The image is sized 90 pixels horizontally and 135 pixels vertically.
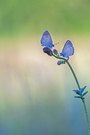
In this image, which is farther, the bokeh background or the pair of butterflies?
the bokeh background

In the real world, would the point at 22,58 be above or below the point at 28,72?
above

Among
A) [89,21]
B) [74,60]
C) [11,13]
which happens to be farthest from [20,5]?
[74,60]

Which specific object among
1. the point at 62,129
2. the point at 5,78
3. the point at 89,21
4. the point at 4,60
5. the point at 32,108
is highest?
the point at 89,21

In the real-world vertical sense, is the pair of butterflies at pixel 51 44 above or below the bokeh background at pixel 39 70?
below

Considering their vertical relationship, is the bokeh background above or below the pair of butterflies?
above

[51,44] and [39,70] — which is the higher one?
[39,70]

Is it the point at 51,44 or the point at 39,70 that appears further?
the point at 39,70

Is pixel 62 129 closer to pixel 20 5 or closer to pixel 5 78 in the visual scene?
pixel 5 78

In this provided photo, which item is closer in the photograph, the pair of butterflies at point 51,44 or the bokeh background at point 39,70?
the pair of butterflies at point 51,44
